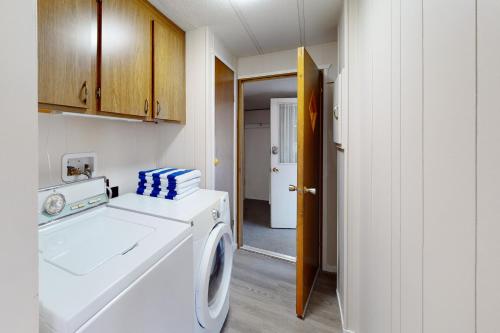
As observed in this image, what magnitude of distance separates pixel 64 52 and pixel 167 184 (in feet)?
2.89

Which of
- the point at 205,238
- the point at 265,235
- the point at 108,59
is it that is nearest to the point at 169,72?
the point at 108,59

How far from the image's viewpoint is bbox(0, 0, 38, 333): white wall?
337mm

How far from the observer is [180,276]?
95 cm

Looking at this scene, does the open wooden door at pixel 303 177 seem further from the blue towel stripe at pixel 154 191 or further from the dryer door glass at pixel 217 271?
the blue towel stripe at pixel 154 191

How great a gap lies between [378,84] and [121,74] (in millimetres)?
1343

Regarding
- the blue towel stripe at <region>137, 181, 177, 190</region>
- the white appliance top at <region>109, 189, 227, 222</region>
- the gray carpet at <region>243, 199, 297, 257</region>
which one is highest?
the blue towel stripe at <region>137, 181, 177, 190</region>

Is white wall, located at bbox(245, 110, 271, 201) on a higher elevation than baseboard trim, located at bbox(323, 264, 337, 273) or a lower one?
higher

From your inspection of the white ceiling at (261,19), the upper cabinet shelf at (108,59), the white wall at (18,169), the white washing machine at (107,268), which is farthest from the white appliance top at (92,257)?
the white ceiling at (261,19)

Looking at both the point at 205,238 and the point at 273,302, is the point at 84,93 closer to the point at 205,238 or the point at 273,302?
the point at 205,238

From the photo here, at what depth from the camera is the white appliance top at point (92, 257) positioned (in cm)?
56

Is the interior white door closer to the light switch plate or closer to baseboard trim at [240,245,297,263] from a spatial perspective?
baseboard trim at [240,245,297,263]

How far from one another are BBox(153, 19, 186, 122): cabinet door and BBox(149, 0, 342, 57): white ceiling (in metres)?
0.13

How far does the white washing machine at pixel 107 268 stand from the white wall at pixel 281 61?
75.4 inches

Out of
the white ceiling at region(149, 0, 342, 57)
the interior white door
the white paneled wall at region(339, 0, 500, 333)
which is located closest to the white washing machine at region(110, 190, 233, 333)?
the white paneled wall at region(339, 0, 500, 333)
